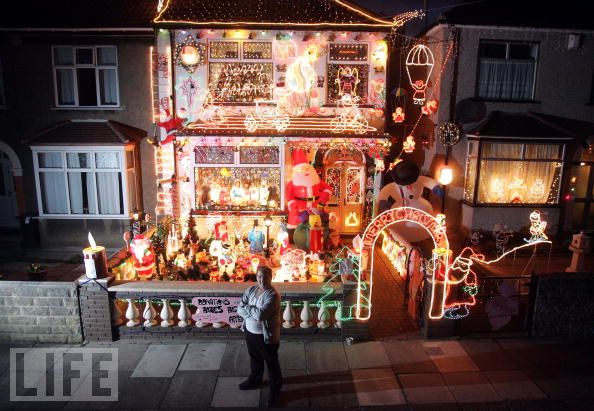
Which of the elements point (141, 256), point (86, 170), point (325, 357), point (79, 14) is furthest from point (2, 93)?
point (325, 357)

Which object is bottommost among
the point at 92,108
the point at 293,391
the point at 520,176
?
the point at 293,391

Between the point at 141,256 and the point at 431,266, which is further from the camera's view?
the point at 141,256

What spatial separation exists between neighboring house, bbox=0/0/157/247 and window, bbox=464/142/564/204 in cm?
1081

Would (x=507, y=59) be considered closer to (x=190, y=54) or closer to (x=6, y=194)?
(x=190, y=54)

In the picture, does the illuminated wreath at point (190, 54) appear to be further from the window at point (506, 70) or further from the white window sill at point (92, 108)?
the window at point (506, 70)

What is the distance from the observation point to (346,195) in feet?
46.2

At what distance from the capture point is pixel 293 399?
6.02 metres

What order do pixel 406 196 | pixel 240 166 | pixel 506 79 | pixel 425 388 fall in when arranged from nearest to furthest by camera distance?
pixel 425 388 < pixel 406 196 < pixel 240 166 < pixel 506 79

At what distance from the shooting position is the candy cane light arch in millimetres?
7473

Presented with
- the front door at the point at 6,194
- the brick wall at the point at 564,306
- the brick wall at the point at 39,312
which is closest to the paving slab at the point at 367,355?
the brick wall at the point at 564,306

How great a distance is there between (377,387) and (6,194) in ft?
47.9

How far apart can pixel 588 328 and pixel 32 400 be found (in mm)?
9271

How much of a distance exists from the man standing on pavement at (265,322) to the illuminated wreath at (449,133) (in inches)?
381

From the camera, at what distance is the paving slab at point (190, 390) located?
5891 mm
